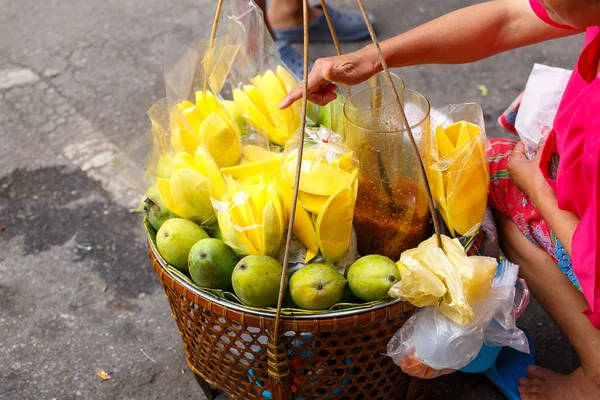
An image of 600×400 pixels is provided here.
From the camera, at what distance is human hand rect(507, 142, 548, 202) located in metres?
1.47

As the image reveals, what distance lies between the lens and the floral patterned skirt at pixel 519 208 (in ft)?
4.89

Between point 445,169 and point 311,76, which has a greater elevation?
point 311,76

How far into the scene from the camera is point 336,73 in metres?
1.43

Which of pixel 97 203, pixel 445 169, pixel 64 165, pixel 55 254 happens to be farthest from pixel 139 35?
pixel 445 169

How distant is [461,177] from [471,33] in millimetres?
429

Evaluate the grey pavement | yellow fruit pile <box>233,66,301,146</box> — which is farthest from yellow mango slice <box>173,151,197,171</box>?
the grey pavement

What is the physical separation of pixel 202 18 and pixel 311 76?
89.9 inches

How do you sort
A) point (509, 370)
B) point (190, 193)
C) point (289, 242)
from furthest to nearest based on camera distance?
1. point (509, 370)
2. point (190, 193)
3. point (289, 242)

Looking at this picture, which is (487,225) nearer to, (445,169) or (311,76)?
(445,169)

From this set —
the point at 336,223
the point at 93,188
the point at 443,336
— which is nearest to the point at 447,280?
the point at 443,336

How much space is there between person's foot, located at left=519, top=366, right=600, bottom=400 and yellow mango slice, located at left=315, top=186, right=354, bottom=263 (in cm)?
69

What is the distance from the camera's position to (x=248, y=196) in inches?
53.7

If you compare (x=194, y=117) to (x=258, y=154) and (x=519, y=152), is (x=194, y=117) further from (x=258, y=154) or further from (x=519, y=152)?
(x=519, y=152)

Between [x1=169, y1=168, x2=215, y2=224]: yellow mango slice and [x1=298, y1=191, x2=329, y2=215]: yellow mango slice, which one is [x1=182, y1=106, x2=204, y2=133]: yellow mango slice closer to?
[x1=169, y1=168, x2=215, y2=224]: yellow mango slice
